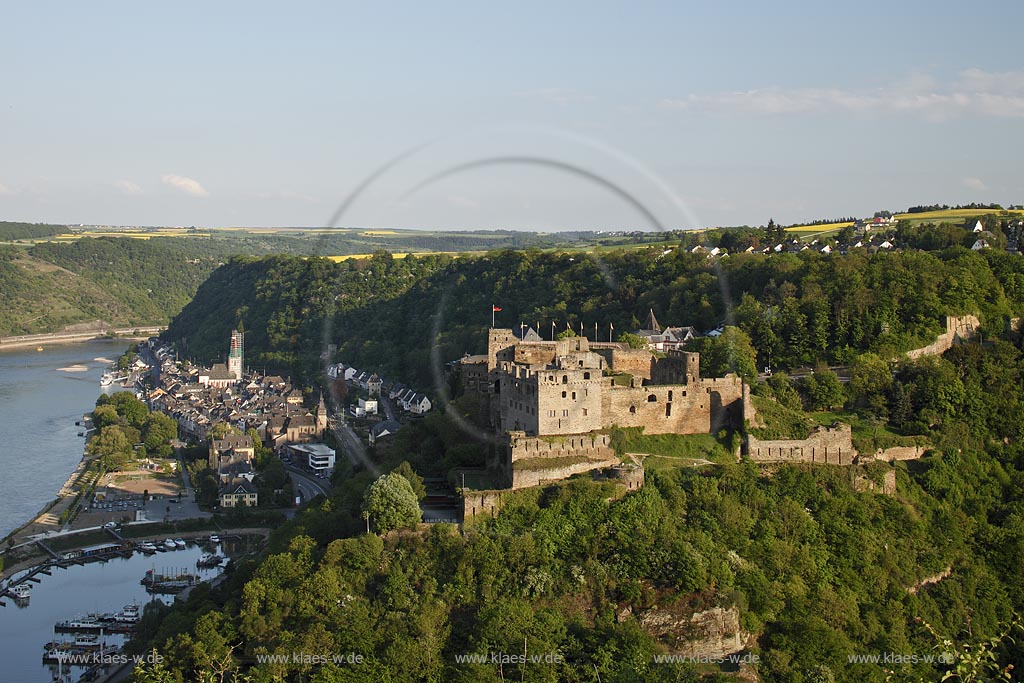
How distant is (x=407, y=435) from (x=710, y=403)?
30.9ft

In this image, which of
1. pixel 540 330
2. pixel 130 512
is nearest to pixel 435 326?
pixel 540 330

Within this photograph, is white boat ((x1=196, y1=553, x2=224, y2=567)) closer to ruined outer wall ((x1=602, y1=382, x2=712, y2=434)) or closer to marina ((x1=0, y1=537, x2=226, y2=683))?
marina ((x1=0, y1=537, x2=226, y2=683))

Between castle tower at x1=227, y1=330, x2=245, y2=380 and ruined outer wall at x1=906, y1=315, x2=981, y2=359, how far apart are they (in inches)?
1961

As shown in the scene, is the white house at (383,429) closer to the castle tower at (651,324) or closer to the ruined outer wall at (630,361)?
the castle tower at (651,324)

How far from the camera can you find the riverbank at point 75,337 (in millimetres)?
109438

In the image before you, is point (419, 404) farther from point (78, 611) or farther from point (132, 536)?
point (78, 611)

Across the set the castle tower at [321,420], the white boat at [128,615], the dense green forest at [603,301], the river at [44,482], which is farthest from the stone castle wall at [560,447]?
the castle tower at [321,420]

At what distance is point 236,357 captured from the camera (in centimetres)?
7844

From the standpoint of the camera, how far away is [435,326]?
203ft

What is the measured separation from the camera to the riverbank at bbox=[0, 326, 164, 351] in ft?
359

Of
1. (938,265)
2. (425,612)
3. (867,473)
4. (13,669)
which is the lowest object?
(13,669)

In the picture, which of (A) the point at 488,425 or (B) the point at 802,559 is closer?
(B) the point at 802,559

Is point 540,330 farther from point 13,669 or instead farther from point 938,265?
point 13,669

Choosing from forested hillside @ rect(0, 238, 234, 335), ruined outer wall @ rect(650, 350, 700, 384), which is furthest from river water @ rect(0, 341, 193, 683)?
forested hillside @ rect(0, 238, 234, 335)
